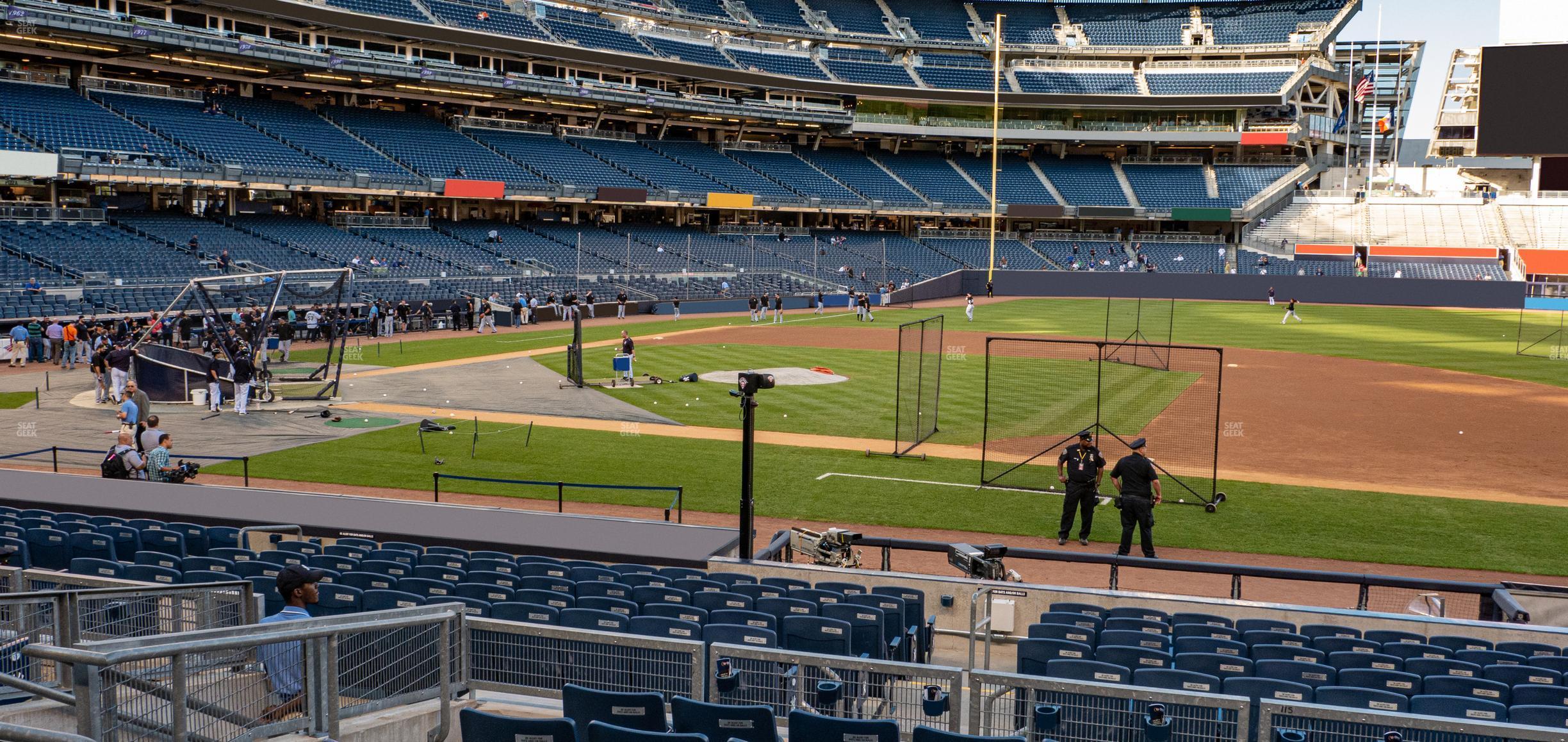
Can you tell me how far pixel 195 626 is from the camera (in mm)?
8484

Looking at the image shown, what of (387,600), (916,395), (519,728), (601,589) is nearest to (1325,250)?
(916,395)

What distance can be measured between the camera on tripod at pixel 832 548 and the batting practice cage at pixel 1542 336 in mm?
37927

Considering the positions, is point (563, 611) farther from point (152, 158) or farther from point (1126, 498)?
point (152, 158)

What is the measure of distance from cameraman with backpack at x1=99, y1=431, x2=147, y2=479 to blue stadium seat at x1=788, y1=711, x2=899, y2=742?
1622 centimetres

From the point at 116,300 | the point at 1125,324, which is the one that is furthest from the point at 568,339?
the point at 1125,324

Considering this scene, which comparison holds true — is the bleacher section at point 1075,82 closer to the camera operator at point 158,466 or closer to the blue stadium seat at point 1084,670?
the camera operator at point 158,466

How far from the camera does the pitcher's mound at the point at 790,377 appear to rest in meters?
34.1

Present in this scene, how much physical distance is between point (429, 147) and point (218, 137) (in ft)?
42.8

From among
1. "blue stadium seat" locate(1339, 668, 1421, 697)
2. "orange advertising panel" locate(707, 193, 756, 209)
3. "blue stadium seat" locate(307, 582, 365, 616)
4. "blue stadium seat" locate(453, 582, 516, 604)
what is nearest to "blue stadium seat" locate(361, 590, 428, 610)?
"blue stadium seat" locate(307, 582, 365, 616)

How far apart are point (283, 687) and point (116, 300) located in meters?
42.2

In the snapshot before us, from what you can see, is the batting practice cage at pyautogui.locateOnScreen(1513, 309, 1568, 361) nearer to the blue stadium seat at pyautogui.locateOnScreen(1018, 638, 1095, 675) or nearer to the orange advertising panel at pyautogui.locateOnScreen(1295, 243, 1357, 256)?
the orange advertising panel at pyautogui.locateOnScreen(1295, 243, 1357, 256)

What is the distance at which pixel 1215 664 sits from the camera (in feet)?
28.5

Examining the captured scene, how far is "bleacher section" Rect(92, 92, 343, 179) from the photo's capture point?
53906mm

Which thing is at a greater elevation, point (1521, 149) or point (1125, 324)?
point (1521, 149)
